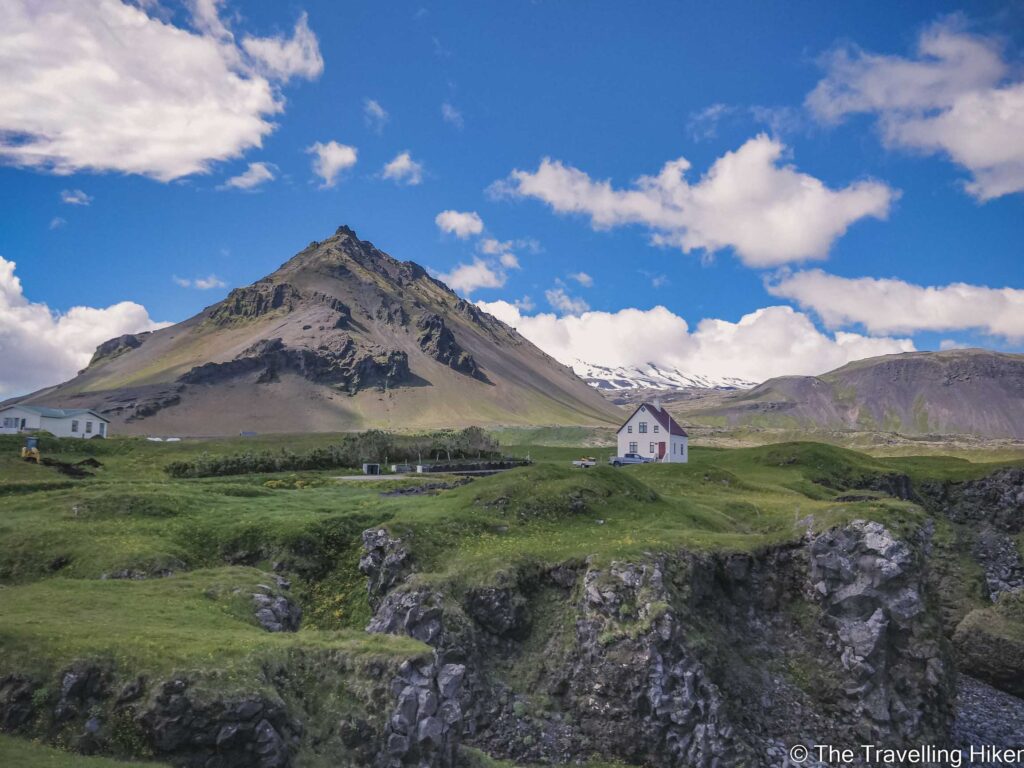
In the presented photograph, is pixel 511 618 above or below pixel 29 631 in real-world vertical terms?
below

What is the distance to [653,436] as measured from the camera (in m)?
103

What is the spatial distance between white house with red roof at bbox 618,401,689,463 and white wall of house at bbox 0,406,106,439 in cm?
10671

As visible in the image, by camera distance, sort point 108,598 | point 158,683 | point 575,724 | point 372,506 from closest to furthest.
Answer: point 158,683
point 108,598
point 575,724
point 372,506

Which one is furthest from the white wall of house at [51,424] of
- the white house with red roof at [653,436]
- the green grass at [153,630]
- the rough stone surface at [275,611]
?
the rough stone surface at [275,611]

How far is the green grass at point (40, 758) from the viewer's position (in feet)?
56.8

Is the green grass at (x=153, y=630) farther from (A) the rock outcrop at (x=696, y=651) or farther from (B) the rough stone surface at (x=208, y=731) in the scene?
(A) the rock outcrop at (x=696, y=651)

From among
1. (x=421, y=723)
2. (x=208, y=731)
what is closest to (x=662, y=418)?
(x=421, y=723)

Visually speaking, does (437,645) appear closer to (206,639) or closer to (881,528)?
(206,639)

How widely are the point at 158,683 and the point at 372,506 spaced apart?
32.2 meters

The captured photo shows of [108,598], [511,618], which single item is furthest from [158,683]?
[511,618]

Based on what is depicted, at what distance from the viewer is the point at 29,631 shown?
22.2m

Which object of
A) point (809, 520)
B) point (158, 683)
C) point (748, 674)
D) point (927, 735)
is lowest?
point (927, 735)

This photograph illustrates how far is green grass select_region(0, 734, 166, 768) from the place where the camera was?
17.3 m

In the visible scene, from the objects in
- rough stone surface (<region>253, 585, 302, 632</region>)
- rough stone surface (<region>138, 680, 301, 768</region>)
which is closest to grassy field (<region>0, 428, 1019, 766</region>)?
rough stone surface (<region>253, 585, 302, 632</region>)
